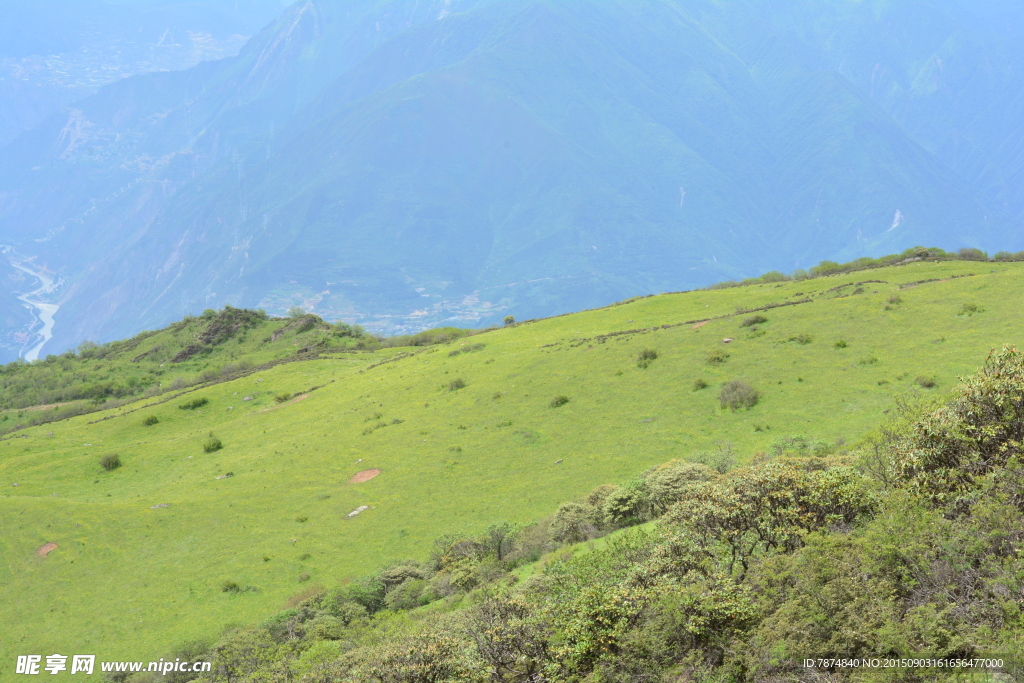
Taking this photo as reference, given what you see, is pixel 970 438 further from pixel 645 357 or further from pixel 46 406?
pixel 46 406

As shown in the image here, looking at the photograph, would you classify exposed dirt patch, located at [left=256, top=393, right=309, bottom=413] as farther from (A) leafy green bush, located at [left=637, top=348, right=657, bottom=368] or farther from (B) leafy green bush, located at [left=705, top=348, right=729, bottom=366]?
(B) leafy green bush, located at [left=705, top=348, right=729, bottom=366]

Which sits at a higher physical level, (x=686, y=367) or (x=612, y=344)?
(x=612, y=344)

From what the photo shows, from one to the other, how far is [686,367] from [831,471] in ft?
66.6

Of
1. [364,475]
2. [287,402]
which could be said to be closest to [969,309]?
[364,475]

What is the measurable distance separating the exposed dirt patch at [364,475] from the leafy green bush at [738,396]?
18551 millimetres

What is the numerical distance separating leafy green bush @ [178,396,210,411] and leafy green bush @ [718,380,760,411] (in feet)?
158

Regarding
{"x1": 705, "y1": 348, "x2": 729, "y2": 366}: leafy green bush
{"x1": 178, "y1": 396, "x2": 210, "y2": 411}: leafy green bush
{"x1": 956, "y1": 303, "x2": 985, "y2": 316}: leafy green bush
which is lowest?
{"x1": 956, "y1": 303, "x2": 985, "y2": 316}: leafy green bush

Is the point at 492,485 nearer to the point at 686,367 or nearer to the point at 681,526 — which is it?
the point at 686,367

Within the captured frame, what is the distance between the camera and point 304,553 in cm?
2570

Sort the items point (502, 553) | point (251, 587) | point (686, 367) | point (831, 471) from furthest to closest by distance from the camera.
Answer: point (686, 367) < point (251, 587) < point (502, 553) < point (831, 471)

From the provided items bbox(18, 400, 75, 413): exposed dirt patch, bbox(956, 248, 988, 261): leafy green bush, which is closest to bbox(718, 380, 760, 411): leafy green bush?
bbox(956, 248, 988, 261): leafy green bush

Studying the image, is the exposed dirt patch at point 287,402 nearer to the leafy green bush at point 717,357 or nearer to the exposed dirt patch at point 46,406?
the exposed dirt patch at point 46,406

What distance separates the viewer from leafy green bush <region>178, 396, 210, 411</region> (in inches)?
2205

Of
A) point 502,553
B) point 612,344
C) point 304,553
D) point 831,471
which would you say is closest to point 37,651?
point 304,553
